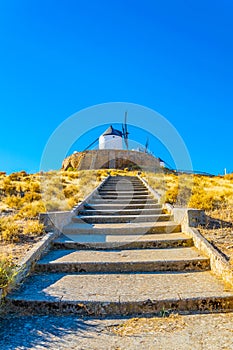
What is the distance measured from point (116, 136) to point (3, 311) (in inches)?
1301

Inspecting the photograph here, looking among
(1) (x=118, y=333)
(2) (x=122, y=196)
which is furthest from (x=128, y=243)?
(2) (x=122, y=196)

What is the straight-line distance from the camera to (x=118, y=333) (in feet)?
9.54

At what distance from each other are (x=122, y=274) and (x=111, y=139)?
31.5 m

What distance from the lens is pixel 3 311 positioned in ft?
10.8

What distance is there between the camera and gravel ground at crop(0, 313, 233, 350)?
2664mm

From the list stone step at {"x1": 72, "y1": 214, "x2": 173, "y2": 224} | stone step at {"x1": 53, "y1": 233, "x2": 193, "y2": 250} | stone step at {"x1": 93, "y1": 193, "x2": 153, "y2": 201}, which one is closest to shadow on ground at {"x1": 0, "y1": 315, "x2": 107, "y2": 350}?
stone step at {"x1": 53, "y1": 233, "x2": 193, "y2": 250}

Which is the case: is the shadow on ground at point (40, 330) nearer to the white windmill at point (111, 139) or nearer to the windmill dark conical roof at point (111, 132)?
the white windmill at point (111, 139)

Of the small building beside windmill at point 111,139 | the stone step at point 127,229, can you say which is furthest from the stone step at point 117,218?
the small building beside windmill at point 111,139

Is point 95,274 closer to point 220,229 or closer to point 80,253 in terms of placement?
point 80,253

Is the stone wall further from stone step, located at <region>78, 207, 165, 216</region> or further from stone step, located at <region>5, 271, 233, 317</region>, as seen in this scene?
stone step, located at <region>5, 271, 233, 317</region>

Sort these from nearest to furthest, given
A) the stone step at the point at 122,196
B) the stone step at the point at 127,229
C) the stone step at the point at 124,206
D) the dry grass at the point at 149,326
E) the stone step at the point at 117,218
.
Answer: the dry grass at the point at 149,326 → the stone step at the point at 127,229 → the stone step at the point at 117,218 → the stone step at the point at 124,206 → the stone step at the point at 122,196

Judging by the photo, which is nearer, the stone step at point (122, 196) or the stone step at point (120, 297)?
the stone step at point (120, 297)

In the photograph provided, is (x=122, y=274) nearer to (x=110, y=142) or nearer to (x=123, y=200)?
(x=123, y=200)

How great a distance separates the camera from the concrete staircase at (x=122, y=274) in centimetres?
335
